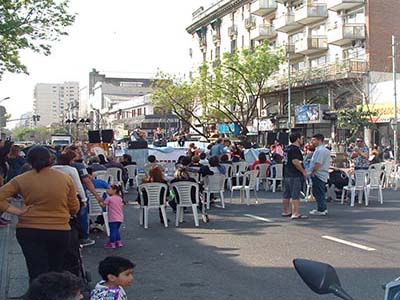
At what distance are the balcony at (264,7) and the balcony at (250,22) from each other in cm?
145

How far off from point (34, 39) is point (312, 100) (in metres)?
28.4

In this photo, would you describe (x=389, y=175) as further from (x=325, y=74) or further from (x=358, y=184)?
→ (x=325, y=74)

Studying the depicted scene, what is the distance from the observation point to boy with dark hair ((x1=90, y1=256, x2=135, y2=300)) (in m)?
4.21

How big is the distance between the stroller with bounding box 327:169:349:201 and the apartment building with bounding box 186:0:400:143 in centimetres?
2601

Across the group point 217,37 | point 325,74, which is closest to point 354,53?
point 325,74

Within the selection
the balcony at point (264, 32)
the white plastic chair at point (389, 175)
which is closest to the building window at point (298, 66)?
the balcony at point (264, 32)

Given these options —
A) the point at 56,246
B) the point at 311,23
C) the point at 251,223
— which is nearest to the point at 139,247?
the point at 251,223

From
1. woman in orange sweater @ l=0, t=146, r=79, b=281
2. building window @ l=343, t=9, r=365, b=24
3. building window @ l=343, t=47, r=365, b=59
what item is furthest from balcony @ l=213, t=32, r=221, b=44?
woman in orange sweater @ l=0, t=146, r=79, b=281

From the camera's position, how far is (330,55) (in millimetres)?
47844

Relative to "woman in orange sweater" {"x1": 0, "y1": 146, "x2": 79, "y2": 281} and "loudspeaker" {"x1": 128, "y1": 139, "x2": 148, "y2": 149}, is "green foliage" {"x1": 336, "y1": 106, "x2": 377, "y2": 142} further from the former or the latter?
"woman in orange sweater" {"x1": 0, "y1": 146, "x2": 79, "y2": 281}

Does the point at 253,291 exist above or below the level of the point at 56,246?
below

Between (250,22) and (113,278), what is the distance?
58255 mm

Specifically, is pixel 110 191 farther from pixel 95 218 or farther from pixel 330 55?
pixel 330 55

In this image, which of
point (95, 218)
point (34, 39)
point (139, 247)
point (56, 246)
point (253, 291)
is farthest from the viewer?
point (34, 39)
